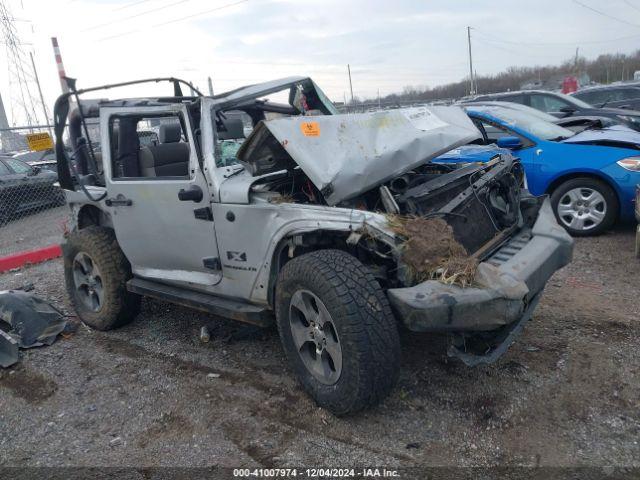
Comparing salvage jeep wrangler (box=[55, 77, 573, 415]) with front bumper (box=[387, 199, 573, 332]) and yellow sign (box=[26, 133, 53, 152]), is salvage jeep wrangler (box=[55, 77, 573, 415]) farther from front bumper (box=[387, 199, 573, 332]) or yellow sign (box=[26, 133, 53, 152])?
yellow sign (box=[26, 133, 53, 152])

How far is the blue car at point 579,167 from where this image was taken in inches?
232

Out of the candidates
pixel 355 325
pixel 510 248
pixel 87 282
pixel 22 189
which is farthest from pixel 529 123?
pixel 22 189

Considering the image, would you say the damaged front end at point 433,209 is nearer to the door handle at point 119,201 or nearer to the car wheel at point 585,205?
the door handle at point 119,201

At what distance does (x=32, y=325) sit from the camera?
481 centimetres

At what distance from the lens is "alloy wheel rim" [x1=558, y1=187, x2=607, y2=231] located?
6.08 m

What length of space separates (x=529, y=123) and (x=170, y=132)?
4.51 meters

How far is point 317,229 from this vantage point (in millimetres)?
3264

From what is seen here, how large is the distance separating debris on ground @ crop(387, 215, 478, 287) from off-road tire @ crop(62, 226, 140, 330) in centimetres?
284

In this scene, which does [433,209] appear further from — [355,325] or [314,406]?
[314,406]

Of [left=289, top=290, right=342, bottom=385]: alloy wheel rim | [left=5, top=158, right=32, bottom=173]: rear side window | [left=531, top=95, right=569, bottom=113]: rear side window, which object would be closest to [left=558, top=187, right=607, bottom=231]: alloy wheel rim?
[left=289, top=290, right=342, bottom=385]: alloy wheel rim

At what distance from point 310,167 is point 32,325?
319 cm

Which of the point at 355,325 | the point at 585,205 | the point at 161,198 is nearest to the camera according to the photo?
the point at 355,325

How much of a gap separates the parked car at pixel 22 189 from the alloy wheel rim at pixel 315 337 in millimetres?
9785

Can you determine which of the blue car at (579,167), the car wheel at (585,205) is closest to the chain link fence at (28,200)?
the blue car at (579,167)
